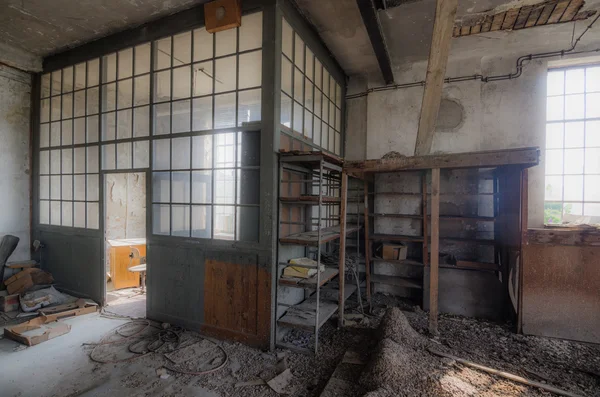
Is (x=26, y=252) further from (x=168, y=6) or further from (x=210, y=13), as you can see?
(x=210, y=13)

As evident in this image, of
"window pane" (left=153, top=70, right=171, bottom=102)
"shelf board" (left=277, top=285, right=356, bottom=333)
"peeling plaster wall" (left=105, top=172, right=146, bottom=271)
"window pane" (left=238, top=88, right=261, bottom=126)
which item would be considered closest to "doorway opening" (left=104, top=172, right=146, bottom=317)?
"peeling plaster wall" (left=105, top=172, right=146, bottom=271)

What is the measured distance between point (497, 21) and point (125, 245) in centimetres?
673

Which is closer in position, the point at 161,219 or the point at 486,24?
the point at 486,24

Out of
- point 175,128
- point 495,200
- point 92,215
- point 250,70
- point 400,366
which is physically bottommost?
point 400,366

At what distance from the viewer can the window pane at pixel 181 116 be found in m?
3.61

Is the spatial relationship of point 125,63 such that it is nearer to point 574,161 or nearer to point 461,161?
point 461,161

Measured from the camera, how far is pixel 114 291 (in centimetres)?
514

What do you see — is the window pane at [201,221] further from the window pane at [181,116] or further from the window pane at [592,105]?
the window pane at [592,105]

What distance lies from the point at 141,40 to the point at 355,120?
12.1ft

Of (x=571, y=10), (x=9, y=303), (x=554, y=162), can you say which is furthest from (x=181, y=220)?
(x=554, y=162)

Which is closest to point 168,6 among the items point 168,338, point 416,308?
point 168,338

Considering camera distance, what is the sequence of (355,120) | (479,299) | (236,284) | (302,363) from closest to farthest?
(302,363) < (236,284) < (479,299) < (355,120)

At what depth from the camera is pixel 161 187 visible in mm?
3809

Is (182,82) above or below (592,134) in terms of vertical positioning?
above
